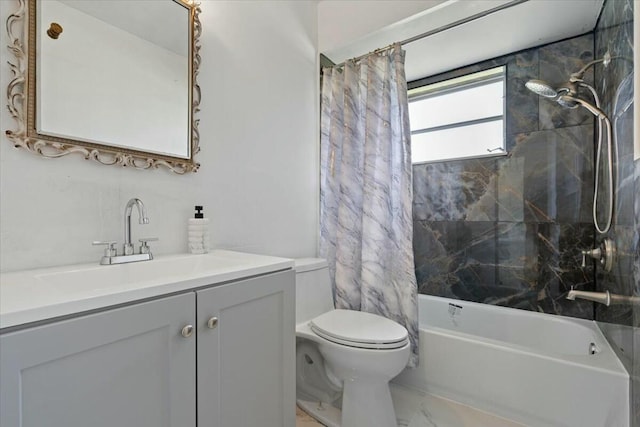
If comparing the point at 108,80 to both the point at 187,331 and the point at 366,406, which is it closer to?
the point at 187,331

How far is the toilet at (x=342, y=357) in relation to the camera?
1356 millimetres

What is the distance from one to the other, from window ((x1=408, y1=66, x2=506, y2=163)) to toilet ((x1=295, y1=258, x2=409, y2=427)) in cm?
149

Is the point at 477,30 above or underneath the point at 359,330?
above

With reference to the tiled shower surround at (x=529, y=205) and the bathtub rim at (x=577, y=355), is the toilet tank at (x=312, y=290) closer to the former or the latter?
the bathtub rim at (x=577, y=355)

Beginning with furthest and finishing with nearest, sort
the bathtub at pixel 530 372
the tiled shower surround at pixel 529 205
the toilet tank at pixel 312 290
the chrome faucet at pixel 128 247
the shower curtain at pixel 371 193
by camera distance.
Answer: the tiled shower surround at pixel 529 205 < the shower curtain at pixel 371 193 < the toilet tank at pixel 312 290 < the bathtub at pixel 530 372 < the chrome faucet at pixel 128 247

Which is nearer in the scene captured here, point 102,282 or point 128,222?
point 102,282

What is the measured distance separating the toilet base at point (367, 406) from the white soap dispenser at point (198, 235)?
941mm

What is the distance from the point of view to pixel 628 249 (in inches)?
47.3

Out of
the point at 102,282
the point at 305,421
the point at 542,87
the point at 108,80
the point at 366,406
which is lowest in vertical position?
the point at 305,421

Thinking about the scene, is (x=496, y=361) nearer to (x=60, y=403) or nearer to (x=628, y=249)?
(x=628, y=249)

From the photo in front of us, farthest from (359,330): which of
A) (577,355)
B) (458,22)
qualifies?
(458,22)

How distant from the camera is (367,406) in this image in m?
1.41

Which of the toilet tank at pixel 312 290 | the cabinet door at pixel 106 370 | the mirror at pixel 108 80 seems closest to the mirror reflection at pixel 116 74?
the mirror at pixel 108 80

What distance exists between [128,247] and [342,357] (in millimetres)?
1010
